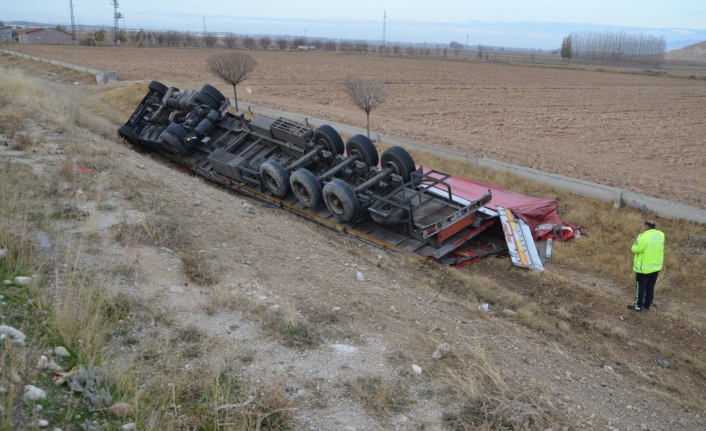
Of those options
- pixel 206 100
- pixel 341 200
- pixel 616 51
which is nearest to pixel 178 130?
pixel 206 100

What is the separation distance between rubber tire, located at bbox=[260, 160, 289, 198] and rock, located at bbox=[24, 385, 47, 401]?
6.81 meters

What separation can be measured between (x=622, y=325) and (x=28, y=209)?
7.79 m

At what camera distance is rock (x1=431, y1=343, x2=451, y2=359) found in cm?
516

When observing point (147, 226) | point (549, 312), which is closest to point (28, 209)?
point (147, 226)

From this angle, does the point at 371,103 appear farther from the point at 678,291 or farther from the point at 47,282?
the point at 47,282

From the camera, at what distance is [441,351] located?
5.22 meters

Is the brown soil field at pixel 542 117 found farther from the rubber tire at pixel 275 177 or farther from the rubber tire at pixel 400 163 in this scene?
the rubber tire at pixel 275 177

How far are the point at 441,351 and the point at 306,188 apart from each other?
5228mm

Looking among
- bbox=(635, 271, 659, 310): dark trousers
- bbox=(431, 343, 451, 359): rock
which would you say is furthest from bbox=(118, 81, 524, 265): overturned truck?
bbox=(431, 343, 451, 359): rock

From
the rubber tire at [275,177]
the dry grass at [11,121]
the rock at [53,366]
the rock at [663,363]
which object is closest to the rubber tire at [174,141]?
the rubber tire at [275,177]

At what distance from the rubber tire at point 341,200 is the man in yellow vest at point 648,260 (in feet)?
13.5

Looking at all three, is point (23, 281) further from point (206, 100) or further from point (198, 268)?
point (206, 100)

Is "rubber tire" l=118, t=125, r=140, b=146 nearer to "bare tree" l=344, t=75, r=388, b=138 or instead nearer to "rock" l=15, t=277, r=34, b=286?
"bare tree" l=344, t=75, r=388, b=138

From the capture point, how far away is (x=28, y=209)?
7.28 metres
